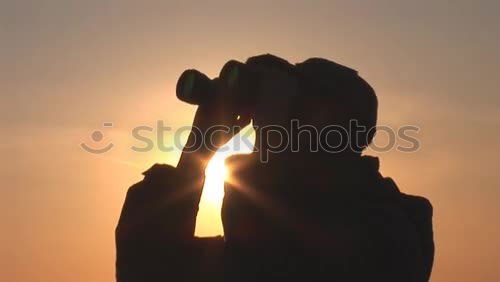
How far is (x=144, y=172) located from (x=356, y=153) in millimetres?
735

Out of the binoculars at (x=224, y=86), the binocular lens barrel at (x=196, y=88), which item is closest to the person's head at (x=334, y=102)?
the binoculars at (x=224, y=86)

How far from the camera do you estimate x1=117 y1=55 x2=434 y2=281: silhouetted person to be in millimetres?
3064

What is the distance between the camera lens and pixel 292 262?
10.3 ft

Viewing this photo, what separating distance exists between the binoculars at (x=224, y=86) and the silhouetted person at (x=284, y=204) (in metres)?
0.03

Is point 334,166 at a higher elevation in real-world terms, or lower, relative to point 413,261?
higher

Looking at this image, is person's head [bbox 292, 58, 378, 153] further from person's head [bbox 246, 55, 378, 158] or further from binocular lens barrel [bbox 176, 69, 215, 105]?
binocular lens barrel [bbox 176, 69, 215, 105]

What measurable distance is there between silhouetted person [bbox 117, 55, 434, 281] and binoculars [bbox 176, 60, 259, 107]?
28mm

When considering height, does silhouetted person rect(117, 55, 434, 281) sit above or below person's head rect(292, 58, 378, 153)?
below

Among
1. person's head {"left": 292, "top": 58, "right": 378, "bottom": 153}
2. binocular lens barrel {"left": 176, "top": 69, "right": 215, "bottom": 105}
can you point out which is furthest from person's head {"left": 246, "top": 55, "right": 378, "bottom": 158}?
binocular lens barrel {"left": 176, "top": 69, "right": 215, "bottom": 105}

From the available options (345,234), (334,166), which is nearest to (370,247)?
(345,234)

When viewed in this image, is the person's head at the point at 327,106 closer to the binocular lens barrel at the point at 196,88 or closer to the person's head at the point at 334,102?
the person's head at the point at 334,102

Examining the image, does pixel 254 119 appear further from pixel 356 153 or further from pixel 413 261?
pixel 413 261

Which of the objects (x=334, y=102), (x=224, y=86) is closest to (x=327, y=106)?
(x=334, y=102)

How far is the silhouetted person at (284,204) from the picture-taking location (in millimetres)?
3064
